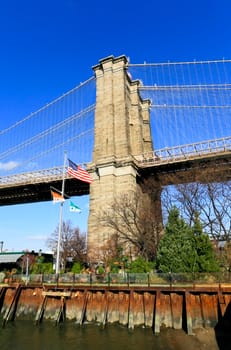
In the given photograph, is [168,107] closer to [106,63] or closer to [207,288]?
[106,63]

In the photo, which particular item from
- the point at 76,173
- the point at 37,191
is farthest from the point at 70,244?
the point at 76,173

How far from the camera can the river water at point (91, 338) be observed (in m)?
12.5

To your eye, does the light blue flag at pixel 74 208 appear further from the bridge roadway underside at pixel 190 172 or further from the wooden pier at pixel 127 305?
the bridge roadway underside at pixel 190 172

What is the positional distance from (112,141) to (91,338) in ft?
82.0

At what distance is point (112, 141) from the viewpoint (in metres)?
35.7

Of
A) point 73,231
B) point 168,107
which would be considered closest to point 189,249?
point 168,107

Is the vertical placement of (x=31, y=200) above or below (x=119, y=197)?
above

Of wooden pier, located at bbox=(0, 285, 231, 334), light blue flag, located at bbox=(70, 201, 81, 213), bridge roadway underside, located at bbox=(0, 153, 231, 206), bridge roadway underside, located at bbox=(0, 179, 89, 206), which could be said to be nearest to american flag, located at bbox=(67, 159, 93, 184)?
light blue flag, located at bbox=(70, 201, 81, 213)

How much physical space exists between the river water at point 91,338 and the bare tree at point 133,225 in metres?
14.5

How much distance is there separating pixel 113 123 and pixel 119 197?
10.0 metres

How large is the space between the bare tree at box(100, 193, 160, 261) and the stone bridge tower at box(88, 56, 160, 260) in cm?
107

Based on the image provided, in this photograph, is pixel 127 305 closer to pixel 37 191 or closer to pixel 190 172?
pixel 190 172

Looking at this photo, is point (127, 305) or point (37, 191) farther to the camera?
point (37, 191)

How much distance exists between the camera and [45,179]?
41.6 m
